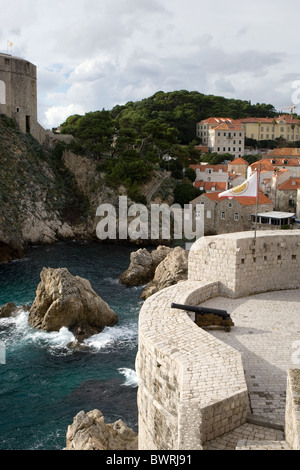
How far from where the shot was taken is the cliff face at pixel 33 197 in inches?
1439

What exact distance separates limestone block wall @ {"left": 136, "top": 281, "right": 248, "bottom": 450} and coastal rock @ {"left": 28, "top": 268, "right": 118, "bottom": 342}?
9495mm

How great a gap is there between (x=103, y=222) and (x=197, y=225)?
880 cm

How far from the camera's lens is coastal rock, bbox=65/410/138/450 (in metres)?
9.75

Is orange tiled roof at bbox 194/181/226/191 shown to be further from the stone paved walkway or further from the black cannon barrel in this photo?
the black cannon barrel

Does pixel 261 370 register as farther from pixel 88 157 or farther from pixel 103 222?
pixel 88 157

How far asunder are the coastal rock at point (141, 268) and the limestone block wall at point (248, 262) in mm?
12984

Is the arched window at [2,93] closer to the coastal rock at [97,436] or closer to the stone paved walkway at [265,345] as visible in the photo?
the stone paved walkway at [265,345]

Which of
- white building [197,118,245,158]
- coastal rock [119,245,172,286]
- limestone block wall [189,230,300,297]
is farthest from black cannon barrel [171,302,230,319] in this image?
white building [197,118,245,158]

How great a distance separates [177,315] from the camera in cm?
952

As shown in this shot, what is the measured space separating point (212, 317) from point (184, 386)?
389 centimetres

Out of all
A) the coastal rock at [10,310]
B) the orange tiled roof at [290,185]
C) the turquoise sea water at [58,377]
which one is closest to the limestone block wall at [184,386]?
the turquoise sea water at [58,377]
